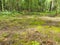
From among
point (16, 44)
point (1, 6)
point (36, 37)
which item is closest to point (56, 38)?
point (36, 37)

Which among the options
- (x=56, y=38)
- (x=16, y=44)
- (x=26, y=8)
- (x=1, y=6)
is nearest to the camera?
(x=16, y=44)

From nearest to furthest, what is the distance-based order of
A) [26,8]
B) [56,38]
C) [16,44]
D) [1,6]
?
[16,44] < [56,38] < [1,6] < [26,8]

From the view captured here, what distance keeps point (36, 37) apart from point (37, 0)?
1477 inches

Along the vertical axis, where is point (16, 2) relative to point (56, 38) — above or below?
above

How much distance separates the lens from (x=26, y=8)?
1999 inches

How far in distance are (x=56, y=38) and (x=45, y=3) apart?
121 feet

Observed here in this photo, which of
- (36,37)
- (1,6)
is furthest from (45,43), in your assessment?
(1,6)

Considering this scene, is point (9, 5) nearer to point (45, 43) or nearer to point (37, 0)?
point (37, 0)

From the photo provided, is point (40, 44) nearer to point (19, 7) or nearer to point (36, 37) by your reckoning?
point (36, 37)

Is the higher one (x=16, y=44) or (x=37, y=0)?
(x=37, y=0)

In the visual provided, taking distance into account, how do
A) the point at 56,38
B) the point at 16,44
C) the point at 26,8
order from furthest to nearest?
the point at 26,8
the point at 56,38
the point at 16,44

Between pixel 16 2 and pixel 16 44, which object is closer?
pixel 16 44

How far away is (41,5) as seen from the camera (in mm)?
51375

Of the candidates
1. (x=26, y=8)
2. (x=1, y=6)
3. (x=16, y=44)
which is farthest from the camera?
(x=26, y=8)
